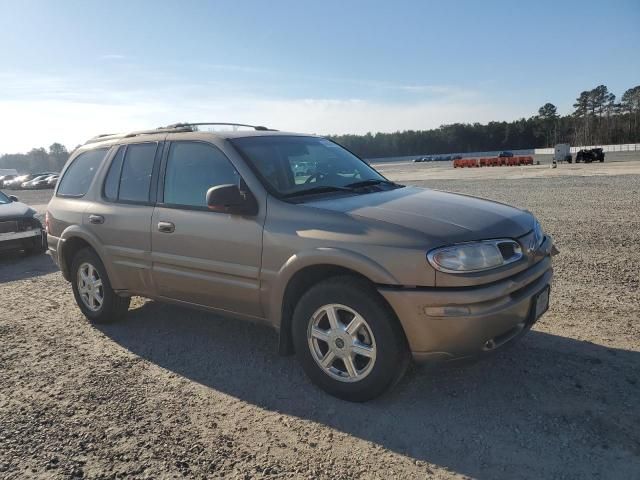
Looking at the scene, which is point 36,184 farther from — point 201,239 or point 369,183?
point 369,183

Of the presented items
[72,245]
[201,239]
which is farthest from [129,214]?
[72,245]

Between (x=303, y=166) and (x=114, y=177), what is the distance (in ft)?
6.33

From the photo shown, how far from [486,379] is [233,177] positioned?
7.73 feet

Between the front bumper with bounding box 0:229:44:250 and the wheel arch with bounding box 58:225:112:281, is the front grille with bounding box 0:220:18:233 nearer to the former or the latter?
the front bumper with bounding box 0:229:44:250

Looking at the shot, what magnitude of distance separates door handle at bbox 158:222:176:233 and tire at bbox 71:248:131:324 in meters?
1.08

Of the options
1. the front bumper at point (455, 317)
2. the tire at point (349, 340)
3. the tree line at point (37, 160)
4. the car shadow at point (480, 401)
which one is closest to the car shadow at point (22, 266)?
the car shadow at point (480, 401)

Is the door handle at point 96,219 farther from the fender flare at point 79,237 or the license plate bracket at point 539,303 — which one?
the license plate bracket at point 539,303

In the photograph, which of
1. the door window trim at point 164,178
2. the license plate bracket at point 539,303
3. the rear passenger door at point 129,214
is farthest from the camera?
the rear passenger door at point 129,214

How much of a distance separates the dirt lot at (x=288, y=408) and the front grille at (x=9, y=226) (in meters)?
4.89

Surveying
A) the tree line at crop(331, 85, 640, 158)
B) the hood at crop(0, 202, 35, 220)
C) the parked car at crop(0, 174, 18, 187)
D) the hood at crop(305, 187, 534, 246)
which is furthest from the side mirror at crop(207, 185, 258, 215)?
the tree line at crop(331, 85, 640, 158)

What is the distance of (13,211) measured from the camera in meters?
9.36

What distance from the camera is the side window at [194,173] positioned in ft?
12.8

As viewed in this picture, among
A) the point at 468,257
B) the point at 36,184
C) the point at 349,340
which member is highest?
the point at 468,257

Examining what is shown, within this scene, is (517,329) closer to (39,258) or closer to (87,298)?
(87,298)
